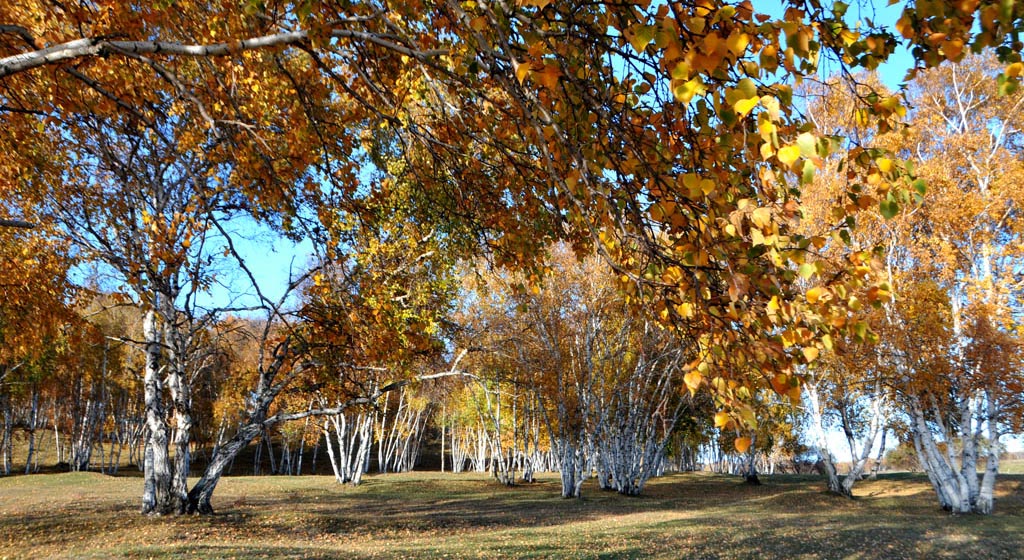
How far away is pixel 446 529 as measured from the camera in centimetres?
1391

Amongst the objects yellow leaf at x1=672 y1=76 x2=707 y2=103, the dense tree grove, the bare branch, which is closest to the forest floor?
the dense tree grove

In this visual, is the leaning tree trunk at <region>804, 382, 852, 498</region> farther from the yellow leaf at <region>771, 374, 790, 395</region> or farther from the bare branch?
the bare branch

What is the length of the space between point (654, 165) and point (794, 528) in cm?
1426

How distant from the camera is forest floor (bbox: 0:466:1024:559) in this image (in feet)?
31.9

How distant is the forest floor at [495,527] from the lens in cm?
971

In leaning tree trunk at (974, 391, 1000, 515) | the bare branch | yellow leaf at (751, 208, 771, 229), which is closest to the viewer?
yellow leaf at (751, 208, 771, 229)

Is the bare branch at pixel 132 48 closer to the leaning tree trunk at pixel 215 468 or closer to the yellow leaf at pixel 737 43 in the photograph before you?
the yellow leaf at pixel 737 43

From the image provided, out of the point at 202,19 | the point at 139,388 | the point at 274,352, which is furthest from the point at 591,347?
the point at 139,388

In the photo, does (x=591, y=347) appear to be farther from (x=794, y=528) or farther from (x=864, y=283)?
(x=864, y=283)

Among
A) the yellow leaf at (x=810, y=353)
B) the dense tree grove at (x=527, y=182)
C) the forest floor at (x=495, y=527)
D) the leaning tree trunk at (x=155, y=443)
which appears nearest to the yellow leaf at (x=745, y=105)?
the dense tree grove at (x=527, y=182)

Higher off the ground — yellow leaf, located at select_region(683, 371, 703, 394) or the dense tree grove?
the dense tree grove

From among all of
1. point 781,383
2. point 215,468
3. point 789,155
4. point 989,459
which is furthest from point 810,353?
point 989,459

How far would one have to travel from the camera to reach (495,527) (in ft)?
46.9

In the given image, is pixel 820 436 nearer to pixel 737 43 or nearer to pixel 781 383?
pixel 781 383
